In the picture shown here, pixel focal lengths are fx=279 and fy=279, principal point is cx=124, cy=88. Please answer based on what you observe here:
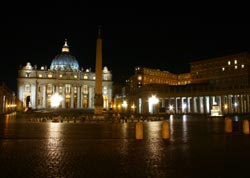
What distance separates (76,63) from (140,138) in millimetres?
137630

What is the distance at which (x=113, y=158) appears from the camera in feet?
31.3

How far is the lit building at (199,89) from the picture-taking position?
225 ft

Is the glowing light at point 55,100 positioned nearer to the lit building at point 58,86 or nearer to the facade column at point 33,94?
the lit building at point 58,86

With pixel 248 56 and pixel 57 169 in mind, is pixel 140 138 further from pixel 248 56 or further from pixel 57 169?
pixel 248 56

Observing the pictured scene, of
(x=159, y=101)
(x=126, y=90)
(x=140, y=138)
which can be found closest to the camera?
(x=140, y=138)

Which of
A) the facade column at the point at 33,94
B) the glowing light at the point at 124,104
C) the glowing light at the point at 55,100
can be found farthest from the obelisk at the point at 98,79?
the facade column at the point at 33,94

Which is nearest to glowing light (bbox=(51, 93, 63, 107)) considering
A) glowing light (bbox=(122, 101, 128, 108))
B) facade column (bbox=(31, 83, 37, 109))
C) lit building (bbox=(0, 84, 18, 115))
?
facade column (bbox=(31, 83, 37, 109))

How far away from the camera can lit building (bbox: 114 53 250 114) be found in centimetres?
6850

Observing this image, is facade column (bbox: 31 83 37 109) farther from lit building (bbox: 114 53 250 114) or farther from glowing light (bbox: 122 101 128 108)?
glowing light (bbox: 122 101 128 108)

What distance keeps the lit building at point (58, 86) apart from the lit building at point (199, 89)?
18.1 m

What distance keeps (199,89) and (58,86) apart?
67577mm

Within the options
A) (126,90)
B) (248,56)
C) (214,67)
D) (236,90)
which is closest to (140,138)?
(236,90)

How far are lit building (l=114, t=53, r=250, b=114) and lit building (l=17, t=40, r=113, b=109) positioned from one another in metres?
18.1

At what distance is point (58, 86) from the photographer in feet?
410
